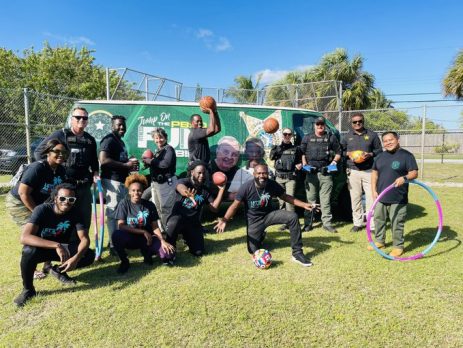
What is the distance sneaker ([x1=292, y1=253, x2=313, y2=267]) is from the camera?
167 inches

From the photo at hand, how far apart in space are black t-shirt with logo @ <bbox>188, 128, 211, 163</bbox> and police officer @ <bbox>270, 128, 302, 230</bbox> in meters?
1.18

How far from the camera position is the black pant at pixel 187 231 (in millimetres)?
4625

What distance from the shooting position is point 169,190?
5.05 metres

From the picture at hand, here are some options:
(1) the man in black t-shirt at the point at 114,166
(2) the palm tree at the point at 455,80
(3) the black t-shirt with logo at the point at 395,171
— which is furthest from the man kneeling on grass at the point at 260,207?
(2) the palm tree at the point at 455,80

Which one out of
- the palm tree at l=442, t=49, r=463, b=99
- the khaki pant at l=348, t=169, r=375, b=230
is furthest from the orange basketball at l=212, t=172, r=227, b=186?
the palm tree at l=442, t=49, r=463, b=99

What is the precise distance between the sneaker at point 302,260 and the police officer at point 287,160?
4.76ft

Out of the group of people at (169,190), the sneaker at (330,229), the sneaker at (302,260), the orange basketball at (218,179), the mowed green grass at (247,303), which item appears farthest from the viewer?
the sneaker at (330,229)

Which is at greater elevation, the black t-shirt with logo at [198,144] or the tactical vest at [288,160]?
the black t-shirt with logo at [198,144]

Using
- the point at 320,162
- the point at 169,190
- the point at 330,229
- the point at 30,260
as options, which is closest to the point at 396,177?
the point at 320,162

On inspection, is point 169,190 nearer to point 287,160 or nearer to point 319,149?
point 287,160

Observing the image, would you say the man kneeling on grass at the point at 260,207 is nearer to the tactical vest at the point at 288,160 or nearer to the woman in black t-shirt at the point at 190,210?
the woman in black t-shirt at the point at 190,210

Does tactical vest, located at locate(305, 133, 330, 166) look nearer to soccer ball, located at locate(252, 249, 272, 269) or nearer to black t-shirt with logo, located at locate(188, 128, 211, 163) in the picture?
black t-shirt with logo, located at locate(188, 128, 211, 163)

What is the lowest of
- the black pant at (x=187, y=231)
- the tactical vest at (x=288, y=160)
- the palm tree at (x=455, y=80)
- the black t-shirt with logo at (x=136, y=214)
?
the black pant at (x=187, y=231)

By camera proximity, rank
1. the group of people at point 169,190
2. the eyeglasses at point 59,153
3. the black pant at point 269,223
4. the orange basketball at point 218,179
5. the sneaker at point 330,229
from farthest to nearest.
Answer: the sneaker at point 330,229 → the orange basketball at point 218,179 → the black pant at point 269,223 → the eyeglasses at point 59,153 → the group of people at point 169,190
